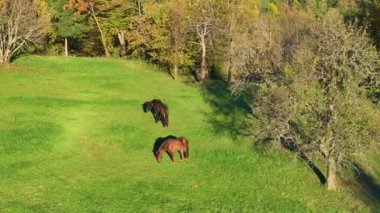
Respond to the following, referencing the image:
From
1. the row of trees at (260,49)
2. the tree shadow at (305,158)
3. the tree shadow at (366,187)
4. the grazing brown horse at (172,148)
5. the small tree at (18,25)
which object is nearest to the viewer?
the row of trees at (260,49)

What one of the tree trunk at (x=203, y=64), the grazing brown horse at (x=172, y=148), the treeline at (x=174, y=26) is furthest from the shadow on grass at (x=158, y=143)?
the tree trunk at (x=203, y=64)

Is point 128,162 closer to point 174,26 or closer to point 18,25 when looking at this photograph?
point 174,26

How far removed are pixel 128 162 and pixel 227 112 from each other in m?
15.1

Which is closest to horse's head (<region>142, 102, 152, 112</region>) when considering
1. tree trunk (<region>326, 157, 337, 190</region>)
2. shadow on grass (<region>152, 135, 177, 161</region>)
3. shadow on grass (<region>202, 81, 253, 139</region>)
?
shadow on grass (<region>202, 81, 253, 139</region>)

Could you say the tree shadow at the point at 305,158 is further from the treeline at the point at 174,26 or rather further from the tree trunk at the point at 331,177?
the treeline at the point at 174,26

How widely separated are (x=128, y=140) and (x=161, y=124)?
4.69 metres

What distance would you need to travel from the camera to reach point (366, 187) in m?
35.7

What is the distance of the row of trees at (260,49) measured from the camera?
30.9m

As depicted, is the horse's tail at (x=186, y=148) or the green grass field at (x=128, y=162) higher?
the horse's tail at (x=186, y=148)

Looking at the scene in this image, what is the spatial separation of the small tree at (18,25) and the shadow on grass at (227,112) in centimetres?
2047

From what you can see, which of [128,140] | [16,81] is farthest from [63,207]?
[16,81]

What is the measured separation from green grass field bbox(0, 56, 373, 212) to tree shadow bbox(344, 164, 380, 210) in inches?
49.4

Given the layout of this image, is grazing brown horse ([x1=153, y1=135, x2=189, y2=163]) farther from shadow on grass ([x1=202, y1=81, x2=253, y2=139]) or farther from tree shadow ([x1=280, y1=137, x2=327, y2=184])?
tree shadow ([x1=280, y1=137, x2=327, y2=184])

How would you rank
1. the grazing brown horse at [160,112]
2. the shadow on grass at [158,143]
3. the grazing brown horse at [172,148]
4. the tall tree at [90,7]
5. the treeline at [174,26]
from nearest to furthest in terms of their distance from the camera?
1. the grazing brown horse at [172,148]
2. the shadow on grass at [158,143]
3. the grazing brown horse at [160,112]
4. the treeline at [174,26]
5. the tall tree at [90,7]
